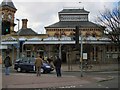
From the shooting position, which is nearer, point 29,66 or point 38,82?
point 38,82

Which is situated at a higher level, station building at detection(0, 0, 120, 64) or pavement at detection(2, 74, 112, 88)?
station building at detection(0, 0, 120, 64)

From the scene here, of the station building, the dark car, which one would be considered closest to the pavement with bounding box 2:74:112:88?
the dark car

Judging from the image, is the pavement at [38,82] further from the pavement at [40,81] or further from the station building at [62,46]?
the station building at [62,46]

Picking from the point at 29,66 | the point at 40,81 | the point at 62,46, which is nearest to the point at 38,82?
the point at 40,81

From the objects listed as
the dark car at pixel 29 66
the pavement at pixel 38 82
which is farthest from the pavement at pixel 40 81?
the dark car at pixel 29 66

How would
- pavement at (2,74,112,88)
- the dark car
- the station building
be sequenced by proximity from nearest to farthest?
1. pavement at (2,74,112,88)
2. the dark car
3. the station building

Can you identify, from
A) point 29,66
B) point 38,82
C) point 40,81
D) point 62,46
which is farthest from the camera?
point 62,46

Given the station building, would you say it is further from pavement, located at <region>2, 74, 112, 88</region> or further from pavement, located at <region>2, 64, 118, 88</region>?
pavement, located at <region>2, 74, 112, 88</region>

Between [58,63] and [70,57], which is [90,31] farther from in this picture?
[58,63]

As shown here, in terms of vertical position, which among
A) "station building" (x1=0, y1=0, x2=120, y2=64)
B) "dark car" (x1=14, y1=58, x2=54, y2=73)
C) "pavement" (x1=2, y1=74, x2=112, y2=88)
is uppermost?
"station building" (x1=0, y1=0, x2=120, y2=64)

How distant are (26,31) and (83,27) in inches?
598

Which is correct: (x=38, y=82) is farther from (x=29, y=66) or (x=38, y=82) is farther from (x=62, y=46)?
(x=62, y=46)

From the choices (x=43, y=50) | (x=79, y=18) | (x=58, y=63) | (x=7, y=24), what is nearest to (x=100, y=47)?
(x=43, y=50)

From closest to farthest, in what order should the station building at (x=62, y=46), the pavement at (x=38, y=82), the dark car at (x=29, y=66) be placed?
the pavement at (x=38, y=82), the dark car at (x=29, y=66), the station building at (x=62, y=46)
